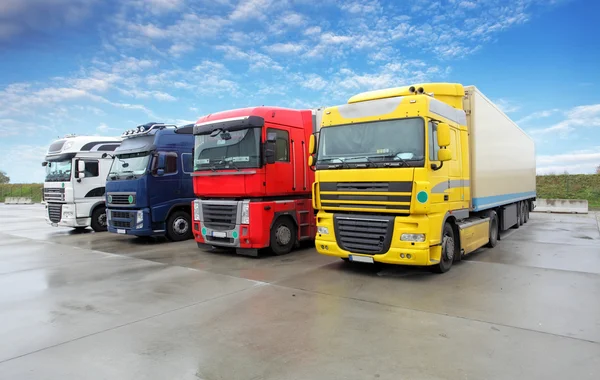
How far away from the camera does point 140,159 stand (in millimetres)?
11352

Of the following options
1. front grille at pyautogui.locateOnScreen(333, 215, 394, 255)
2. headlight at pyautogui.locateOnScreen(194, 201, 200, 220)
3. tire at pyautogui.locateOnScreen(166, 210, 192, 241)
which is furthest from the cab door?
tire at pyautogui.locateOnScreen(166, 210, 192, 241)

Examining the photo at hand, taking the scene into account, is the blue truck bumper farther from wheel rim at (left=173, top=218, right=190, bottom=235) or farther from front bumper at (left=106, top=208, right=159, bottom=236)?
wheel rim at (left=173, top=218, right=190, bottom=235)

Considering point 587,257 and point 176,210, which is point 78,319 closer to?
point 176,210

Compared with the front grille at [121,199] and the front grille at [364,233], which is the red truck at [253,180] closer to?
the front grille at [364,233]

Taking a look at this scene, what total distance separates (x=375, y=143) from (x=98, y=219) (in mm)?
11821

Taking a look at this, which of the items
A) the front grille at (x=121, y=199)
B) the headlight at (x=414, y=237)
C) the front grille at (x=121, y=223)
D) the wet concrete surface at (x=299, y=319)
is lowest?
the wet concrete surface at (x=299, y=319)

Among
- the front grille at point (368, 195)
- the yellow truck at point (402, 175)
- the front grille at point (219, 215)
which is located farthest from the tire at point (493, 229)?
the front grille at point (219, 215)

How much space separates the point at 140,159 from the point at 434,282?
8639 mm

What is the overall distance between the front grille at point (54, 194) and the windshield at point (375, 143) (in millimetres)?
10855

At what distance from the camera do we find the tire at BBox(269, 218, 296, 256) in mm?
9117

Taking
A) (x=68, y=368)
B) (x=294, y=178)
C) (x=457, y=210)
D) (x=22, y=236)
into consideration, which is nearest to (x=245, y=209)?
(x=294, y=178)

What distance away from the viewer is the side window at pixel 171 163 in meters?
11.5

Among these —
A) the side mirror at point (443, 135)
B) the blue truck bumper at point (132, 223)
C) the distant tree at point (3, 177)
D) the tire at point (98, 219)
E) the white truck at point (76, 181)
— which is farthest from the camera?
the distant tree at point (3, 177)

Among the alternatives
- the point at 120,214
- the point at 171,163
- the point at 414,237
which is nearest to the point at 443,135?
the point at 414,237
